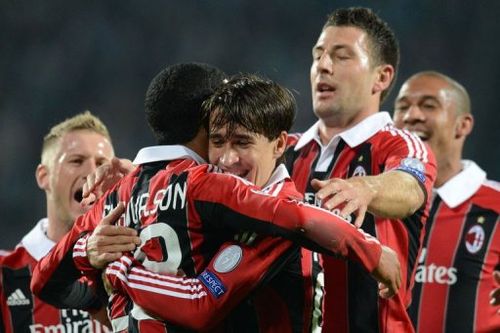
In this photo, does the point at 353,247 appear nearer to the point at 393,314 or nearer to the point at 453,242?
the point at 393,314

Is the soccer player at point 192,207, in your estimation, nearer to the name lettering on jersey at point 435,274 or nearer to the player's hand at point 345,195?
the player's hand at point 345,195

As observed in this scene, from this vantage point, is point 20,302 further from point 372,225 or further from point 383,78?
point 383,78

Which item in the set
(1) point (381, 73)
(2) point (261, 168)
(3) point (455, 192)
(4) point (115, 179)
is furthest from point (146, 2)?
(2) point (261, 168)

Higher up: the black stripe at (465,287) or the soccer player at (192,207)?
the soccer player at (192,207)

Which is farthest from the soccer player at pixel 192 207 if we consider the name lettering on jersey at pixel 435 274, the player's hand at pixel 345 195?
the name lettering on jersey at pixel 435 274

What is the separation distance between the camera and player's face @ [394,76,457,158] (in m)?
4.78

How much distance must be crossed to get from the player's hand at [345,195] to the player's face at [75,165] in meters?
1.74

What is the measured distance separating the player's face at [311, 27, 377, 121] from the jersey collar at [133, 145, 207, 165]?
983mm

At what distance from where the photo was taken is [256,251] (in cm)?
224

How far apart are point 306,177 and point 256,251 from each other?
3.41 ft

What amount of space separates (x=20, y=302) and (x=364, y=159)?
1.59 meters

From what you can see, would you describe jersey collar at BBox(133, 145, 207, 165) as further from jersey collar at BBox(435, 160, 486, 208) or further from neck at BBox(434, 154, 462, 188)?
neck at BBox(434, 154, 462, 188)

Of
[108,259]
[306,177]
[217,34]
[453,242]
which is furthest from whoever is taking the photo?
[217,34]

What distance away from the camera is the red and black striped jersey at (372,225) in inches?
117
